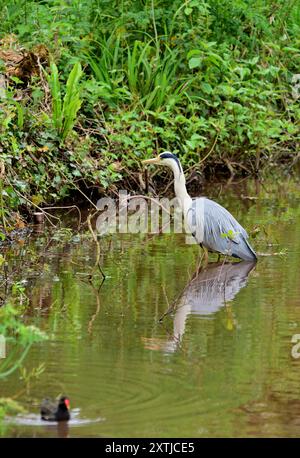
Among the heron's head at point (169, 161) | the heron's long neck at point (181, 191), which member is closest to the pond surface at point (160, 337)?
the heron's long neck at point (181, 191)

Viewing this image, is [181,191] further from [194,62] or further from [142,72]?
[142,72]

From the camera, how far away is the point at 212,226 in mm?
11328

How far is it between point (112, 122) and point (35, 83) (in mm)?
1120

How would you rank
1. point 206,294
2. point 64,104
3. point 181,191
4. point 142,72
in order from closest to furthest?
point 206,294, point 181,191, point 64,104, point 142,72

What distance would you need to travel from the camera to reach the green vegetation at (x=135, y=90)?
12711mm

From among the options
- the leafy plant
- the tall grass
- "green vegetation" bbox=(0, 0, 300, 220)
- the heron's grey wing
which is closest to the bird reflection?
the heron's grey wing

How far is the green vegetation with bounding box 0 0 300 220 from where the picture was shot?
12711 millimetres

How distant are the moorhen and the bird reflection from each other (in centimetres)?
161

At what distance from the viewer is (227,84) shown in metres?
14.8

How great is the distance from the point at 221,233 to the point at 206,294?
1.58 m

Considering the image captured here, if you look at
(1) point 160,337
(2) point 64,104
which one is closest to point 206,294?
(1) point 160,337

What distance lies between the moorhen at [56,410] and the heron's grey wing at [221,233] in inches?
171
